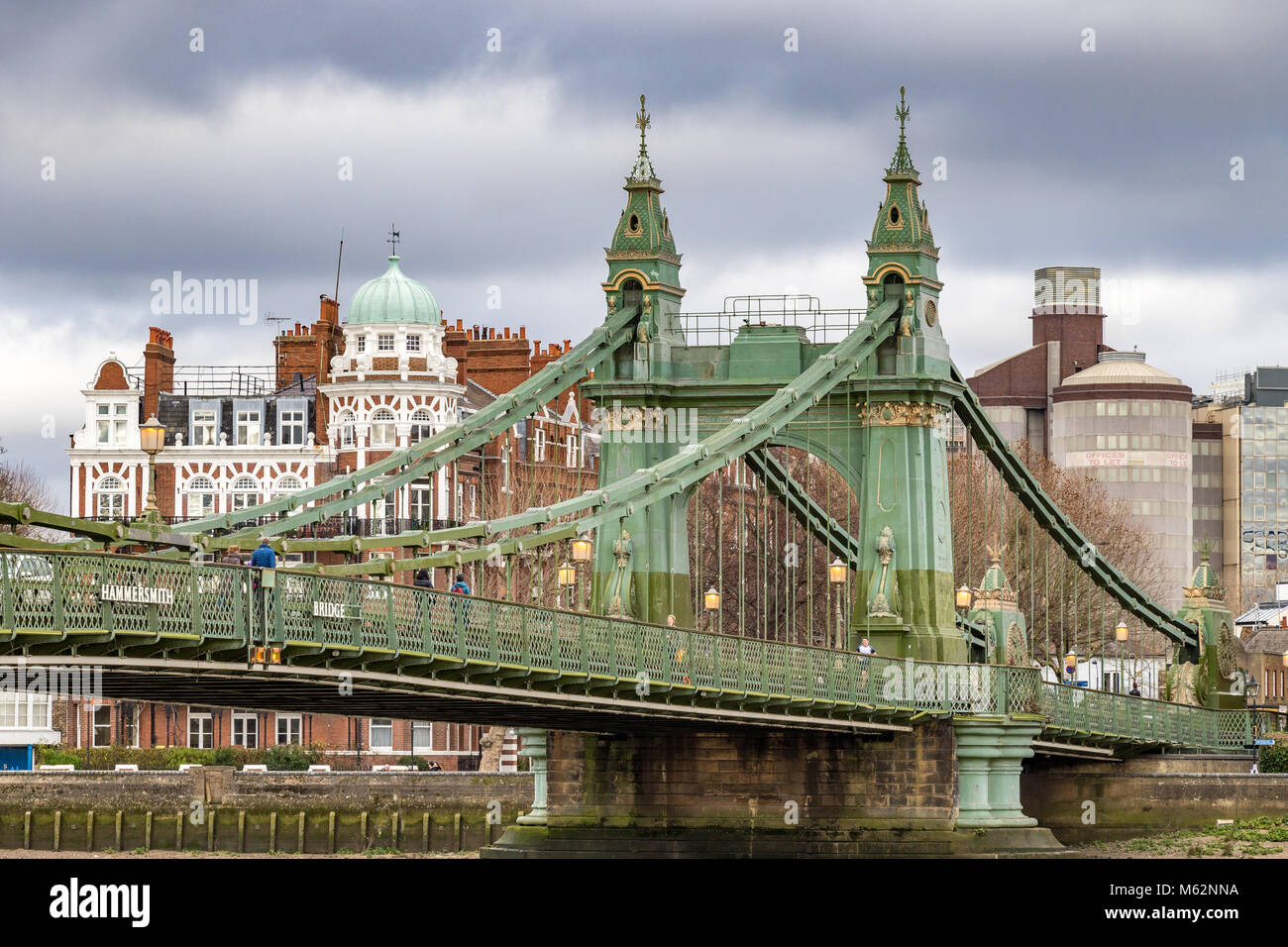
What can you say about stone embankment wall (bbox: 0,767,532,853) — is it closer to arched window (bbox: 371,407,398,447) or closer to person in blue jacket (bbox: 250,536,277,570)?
arched window (bbox: 371,407,398,447)

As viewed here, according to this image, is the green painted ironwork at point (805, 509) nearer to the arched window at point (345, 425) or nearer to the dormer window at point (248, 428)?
the arched window at point (345, 425)

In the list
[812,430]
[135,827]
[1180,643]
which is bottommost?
[135,827]

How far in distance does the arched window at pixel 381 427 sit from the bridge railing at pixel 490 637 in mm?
A: 37768

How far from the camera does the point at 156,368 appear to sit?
106m

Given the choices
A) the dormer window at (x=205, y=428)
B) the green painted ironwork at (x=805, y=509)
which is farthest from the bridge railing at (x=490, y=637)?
the dormer window at (x=205, y=428)

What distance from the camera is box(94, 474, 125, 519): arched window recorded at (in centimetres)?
10412

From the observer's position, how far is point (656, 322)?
209ft

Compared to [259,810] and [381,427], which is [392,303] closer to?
[381,427]

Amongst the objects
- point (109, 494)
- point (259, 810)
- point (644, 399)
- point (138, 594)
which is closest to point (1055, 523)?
→ point (644, 399)

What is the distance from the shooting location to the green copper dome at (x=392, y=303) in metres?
102

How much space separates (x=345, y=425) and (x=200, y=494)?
20.5ft
